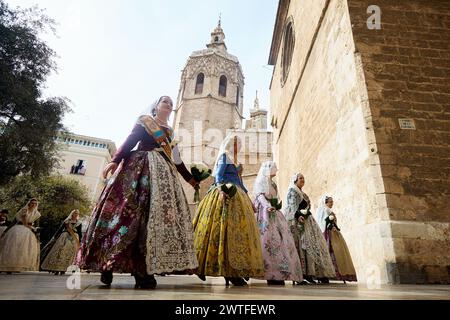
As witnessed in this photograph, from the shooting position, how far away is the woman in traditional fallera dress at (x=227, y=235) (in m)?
2.83

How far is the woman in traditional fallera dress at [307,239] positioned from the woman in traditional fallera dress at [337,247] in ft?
1.74

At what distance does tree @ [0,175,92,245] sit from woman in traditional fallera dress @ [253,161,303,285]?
628 inches

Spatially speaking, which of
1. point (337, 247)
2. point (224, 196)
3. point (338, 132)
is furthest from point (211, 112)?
point (224, 196)

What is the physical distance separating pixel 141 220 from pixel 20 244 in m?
5.58

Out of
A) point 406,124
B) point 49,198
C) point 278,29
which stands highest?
point 278,29

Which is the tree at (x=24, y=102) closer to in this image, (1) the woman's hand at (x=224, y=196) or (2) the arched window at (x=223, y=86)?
(1) the woman's hand at (x=224, y=196)

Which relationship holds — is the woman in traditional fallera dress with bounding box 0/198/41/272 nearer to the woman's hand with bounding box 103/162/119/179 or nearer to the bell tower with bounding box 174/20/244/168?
the woman's hand with bounding box 103/162/119/179

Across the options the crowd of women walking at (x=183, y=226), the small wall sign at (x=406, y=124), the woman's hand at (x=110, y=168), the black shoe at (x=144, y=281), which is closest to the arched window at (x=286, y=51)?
the small wall sign at (x=406, y=124)

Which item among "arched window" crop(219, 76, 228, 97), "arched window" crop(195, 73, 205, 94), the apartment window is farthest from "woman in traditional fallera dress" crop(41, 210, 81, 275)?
"arched window" crop(219, 76, 228, 97)

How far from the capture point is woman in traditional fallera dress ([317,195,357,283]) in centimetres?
471

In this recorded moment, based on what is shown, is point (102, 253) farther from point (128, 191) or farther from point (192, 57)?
point (192, 57)

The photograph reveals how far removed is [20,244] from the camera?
6.16m

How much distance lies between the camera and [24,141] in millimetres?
10625

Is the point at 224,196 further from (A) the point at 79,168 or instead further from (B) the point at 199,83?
(B) the point at 199,83
